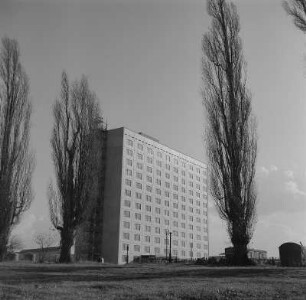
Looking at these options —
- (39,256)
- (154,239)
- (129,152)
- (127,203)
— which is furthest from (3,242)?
(154,239)

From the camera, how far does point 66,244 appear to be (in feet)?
105

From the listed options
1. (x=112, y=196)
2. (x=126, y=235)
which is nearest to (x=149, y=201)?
(x=112, y=196)

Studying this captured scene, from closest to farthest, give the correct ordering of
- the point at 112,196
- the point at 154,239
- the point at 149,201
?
1. the point at 112,196
2. the point at 154,239
3. the point at 149,201

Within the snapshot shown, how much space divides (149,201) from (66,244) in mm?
64121

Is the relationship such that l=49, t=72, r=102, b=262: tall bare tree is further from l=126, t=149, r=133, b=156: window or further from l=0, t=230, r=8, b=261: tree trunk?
l=126, t=149, r=133, b=156: window

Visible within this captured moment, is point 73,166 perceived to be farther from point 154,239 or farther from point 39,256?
point 154,239

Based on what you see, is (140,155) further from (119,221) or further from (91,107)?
(91,107)

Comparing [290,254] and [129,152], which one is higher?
[129,152]

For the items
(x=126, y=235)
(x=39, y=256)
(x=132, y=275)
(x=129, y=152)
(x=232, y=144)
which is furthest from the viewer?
(x=129, y=152)

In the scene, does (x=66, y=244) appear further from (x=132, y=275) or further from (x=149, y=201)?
(x=149, y=201)

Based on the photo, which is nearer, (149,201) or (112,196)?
(112,196)

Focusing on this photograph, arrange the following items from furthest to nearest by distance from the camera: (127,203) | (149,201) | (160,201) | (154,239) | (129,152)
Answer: (160,201), (149,201), (154,239), (129,152), (127,203)

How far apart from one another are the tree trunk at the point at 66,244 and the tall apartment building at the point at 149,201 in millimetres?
48735

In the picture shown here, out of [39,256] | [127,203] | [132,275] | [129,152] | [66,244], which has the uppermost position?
[129,152]
